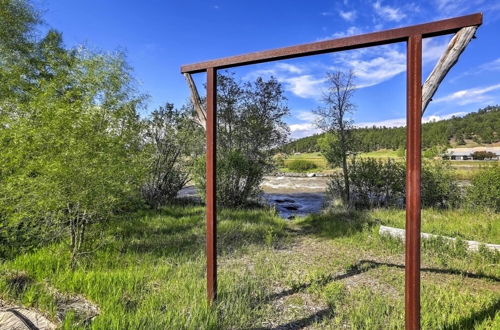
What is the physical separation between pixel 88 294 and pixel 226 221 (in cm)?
394

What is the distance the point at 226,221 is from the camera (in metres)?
6.71

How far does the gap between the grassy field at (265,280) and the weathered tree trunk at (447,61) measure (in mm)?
1987

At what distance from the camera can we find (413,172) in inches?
80.0

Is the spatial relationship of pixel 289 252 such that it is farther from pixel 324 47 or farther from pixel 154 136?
pixel 154 136

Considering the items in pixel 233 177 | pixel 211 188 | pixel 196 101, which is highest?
pixel 196 101

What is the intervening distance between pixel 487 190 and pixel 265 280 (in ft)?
24.0

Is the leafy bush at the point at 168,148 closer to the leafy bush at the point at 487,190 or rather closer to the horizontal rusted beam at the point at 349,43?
the horizontal rusted beam at the point at 349,43

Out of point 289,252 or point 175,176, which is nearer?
point 289,252

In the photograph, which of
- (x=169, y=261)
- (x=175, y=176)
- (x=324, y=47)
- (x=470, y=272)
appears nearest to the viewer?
(x=324, y=47)

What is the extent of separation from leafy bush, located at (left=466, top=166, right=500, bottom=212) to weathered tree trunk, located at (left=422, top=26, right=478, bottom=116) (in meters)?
7.51

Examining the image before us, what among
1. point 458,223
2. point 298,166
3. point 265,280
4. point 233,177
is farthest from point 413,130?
point 298,166

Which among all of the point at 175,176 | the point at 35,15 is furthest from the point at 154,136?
the point at 35,15

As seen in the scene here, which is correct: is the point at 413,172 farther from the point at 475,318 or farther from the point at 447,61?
the point at 475,318

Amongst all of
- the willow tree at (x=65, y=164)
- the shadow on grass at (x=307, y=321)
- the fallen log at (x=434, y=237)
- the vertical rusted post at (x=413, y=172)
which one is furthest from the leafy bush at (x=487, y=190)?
the willow tree at (x=65, y=164)
